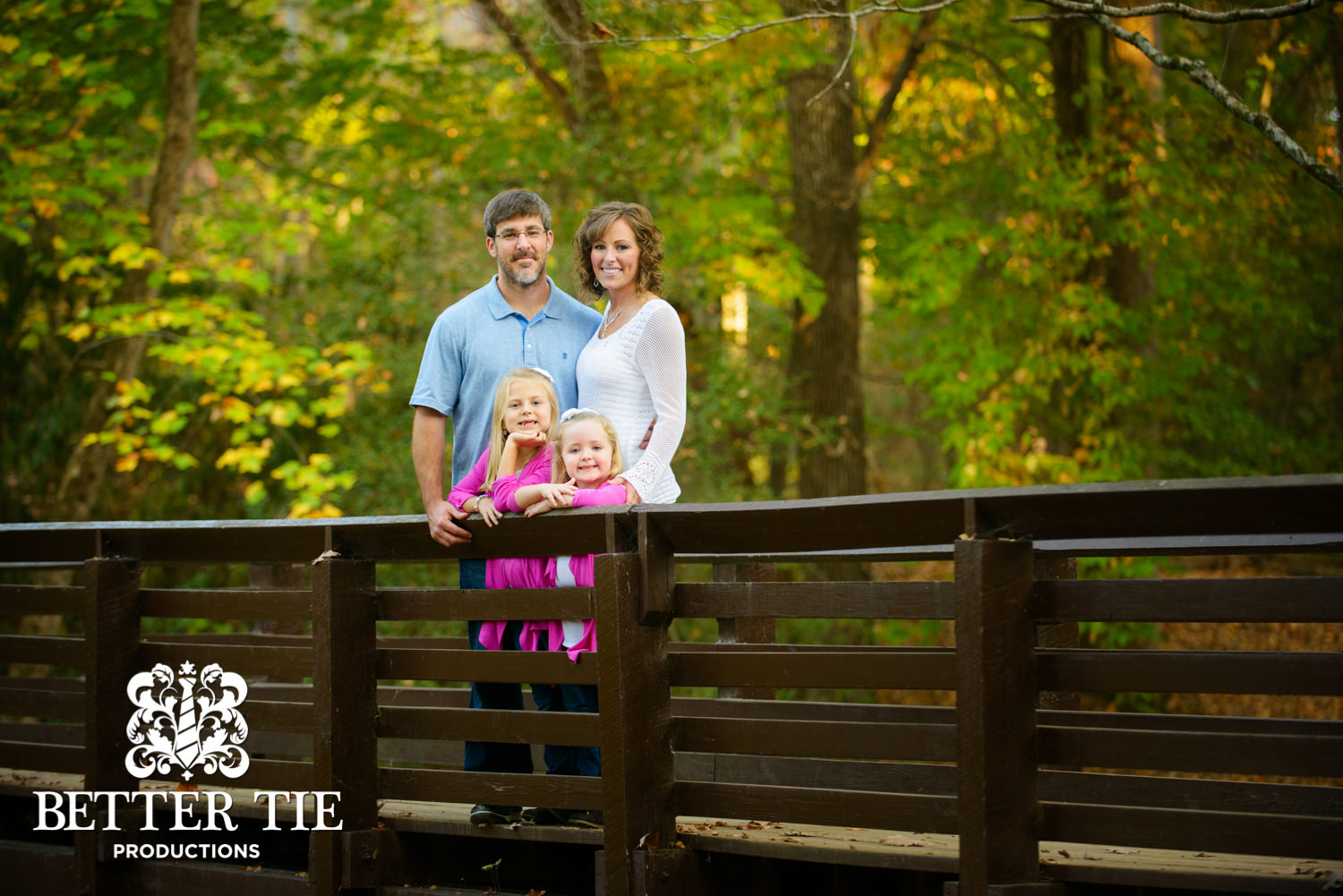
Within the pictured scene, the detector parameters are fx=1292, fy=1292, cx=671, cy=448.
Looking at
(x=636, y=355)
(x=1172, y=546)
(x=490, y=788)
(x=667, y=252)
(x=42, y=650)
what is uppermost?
(x=667, y=252)

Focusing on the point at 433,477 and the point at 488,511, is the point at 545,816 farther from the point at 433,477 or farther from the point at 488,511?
the point at 433,477

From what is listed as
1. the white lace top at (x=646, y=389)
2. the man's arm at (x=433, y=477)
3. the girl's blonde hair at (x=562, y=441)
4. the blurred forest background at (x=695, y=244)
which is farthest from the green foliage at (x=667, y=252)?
the girl's blonde hair at (x=562, y=441)

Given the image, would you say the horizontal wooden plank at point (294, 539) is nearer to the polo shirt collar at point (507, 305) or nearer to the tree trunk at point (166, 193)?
the polo shirt collar at point (507, 305)

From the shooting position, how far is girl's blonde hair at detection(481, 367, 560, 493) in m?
4.15

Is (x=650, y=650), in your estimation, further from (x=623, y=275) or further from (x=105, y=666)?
(x=105, y=666)

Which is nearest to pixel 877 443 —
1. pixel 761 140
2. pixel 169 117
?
pixel 761 140

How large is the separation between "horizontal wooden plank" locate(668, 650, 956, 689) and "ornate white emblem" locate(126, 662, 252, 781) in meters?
2.01

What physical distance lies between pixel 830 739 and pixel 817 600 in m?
0.40

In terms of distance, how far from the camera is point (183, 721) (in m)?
5.00

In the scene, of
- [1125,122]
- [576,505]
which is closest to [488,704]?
[576,505]

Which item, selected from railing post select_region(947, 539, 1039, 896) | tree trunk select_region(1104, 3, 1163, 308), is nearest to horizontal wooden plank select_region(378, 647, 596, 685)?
railing post select_region(947, 539, 1039, 896)

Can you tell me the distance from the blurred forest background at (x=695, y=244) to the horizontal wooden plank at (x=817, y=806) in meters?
6.61

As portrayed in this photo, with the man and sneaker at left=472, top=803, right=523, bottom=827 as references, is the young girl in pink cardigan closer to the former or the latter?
sneaker at left=472, top=803, right=523, bottom=827

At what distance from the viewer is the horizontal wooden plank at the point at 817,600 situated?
12.0 feet
